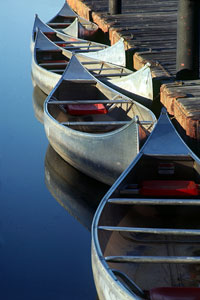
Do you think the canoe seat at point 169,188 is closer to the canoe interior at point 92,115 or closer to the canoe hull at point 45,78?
the canoe interior at point 92,115

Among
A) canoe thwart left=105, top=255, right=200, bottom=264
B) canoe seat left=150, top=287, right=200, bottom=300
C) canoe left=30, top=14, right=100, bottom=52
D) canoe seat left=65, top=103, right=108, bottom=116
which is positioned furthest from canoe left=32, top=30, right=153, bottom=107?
canoe seat left=150, top=287, right=200, bottom=300

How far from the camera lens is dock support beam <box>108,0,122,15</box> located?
12.2 metres

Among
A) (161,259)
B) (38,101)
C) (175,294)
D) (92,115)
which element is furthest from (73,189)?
(38,101)

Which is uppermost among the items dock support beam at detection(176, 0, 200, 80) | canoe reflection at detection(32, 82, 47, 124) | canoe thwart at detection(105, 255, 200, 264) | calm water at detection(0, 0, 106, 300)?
dock support beam at detection(176, 0, 200, 80)

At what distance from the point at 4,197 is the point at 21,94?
427 centimetres

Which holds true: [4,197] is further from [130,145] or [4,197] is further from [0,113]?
[0,113]

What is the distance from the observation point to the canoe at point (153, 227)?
396 centimetres

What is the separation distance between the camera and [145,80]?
7.64m

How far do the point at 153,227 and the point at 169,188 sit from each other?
14.8 inches

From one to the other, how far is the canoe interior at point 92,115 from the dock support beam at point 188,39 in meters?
0.84

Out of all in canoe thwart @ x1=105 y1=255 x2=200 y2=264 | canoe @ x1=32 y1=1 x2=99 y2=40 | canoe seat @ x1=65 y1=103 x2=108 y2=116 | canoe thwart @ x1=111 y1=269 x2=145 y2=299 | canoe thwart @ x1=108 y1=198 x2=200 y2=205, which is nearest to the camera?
canoe thwart @ x1=111 y1=269 x2=145 y2=299

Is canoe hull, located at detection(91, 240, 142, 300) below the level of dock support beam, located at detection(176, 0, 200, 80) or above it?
below

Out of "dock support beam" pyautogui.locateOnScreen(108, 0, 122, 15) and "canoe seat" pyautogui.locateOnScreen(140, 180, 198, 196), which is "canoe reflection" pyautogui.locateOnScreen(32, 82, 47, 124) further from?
"canoe seat" pyautogui.locateOnScreen(140, 180, 198, 196)

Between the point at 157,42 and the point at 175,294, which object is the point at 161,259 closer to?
the point at 175,294
